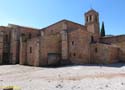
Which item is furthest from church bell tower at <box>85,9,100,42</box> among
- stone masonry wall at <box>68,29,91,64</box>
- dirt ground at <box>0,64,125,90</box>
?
dirt ground at <box>0,64,125,90</box>

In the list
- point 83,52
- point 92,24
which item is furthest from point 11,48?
point 92,24

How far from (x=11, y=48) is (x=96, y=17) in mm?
23571

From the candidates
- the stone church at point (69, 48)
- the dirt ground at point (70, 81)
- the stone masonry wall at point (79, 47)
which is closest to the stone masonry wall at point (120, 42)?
the stone church at point (69, 48)

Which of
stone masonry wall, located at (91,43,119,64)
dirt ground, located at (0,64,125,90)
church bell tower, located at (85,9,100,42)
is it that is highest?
church bell tower, located at (85,9,100,42)

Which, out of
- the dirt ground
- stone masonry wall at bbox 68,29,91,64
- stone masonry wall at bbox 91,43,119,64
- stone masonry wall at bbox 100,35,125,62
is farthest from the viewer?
stone masonry wall at bbox 100,35,125,62

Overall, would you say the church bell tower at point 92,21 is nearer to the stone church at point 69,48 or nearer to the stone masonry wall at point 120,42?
the stone masonry wall at point 120,42

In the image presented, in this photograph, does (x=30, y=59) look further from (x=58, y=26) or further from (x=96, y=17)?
(x=96, y=17)

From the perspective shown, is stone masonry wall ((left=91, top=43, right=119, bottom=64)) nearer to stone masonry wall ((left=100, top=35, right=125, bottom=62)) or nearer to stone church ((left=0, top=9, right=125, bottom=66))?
stone church ((left=0, top=9, right=125, bottom=66))

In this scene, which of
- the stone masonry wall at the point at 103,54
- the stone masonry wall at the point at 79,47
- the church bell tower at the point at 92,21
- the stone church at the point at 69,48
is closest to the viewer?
the stone masonry wall at the point at 103,54

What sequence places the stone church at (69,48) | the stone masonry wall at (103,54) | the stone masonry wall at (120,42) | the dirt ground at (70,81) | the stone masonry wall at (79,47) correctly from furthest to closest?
the stone masonry wall at (120,42) < the stone masonry wall at (79,47) < the stone church at (69,48) < the stone masonry wall at (103,54) < the dirt ground at (70,81)

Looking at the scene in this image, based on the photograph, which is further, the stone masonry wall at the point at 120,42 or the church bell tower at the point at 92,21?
the church bell tower at the point at 92,21

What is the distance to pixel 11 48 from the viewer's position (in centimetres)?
3931

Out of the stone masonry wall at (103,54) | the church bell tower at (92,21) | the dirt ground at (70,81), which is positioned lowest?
the dirt ground at (70,81)

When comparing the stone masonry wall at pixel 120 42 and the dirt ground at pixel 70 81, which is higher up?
the stone masonry wall at pixel 120 42
